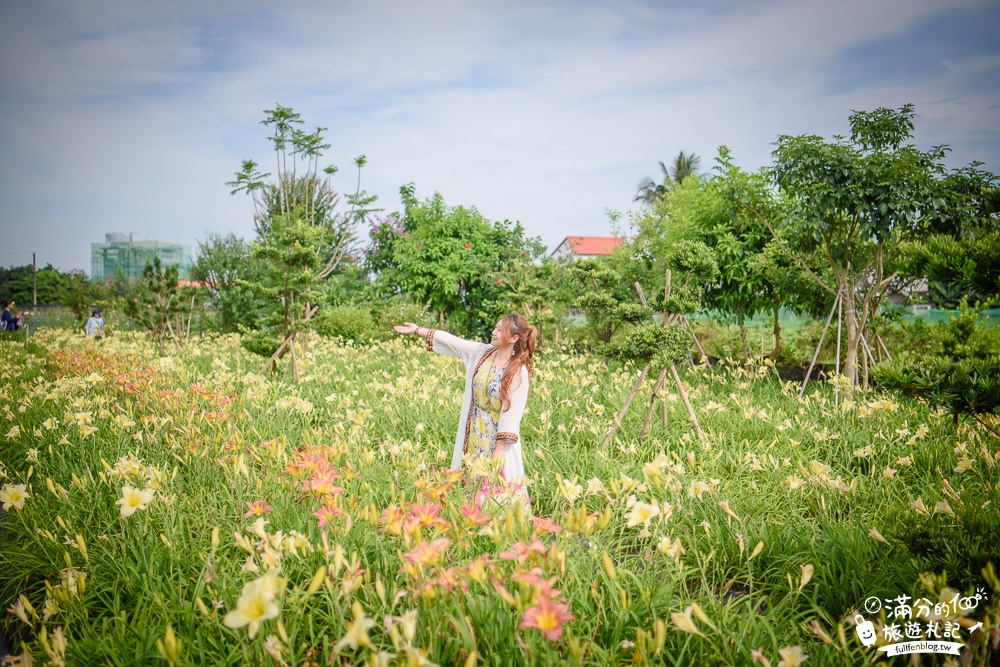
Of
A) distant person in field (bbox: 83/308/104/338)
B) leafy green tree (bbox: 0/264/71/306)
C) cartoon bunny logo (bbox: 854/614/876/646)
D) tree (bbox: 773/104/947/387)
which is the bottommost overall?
cartoon bunny logo (bbox: 854/614/876/646)

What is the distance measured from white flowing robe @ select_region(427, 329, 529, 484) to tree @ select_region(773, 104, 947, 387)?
399 centimetres

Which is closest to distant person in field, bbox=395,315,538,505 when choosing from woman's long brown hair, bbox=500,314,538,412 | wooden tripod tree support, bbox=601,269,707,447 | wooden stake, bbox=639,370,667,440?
woman's long brown hair, bbox=500,314,538,412

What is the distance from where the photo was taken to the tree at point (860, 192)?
511 centimetres

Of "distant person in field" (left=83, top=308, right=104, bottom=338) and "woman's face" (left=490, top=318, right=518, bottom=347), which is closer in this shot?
"woman's face" (left=490, top=318, right=518, bottom=347)

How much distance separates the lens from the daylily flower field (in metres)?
1.49

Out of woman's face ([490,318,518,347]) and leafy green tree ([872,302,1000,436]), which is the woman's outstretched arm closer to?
woman's face ([490,318,518,347])

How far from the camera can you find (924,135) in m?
5.52

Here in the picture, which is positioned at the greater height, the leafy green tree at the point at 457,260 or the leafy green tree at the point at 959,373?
the leafy green tree at the point at 457,260

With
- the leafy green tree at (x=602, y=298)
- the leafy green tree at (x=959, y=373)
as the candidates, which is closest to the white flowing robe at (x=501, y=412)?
the leafy green tree at (x=602, y=298)

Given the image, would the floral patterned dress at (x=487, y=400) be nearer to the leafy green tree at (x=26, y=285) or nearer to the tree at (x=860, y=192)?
the tree at (x=860, y=192)

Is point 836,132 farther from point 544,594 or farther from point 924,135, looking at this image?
point 544,594

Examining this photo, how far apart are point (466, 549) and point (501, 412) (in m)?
1.40

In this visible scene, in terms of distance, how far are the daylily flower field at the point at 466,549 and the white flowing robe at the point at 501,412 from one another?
37 centimetres

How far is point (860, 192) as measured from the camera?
5145 millimetres
